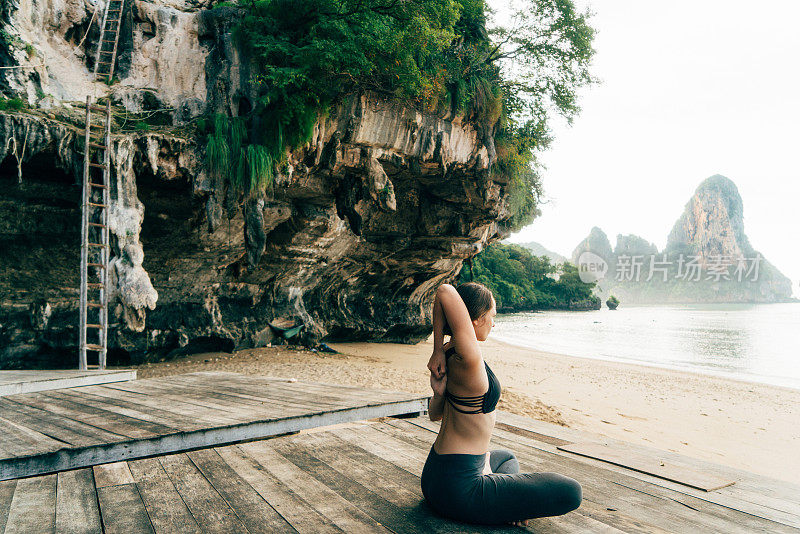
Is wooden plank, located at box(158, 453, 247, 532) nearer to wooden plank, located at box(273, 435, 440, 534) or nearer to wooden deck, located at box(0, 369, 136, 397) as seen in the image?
wooden plank, located at box(273, 435, 440, 534)

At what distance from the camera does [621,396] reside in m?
13.4

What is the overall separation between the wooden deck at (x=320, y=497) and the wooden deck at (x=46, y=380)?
376cm

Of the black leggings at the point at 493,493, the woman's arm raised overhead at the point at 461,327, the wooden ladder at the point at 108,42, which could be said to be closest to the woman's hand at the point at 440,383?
the woman's arm raised overhead at the point at 461,327

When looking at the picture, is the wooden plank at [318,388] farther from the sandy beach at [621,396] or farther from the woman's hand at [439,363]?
the sandy beach at [621,396]

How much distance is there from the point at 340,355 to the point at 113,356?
723 cm

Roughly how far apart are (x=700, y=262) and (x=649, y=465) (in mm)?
157273

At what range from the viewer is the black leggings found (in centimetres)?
230

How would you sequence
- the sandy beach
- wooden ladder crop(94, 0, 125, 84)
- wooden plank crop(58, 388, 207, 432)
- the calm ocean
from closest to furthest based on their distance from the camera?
1. wooden plank crop(58, 388, 207, 432)
2. the sandy beach
3. wooden ladder crop(94, 0, 125, 84)
4. the calm ocean

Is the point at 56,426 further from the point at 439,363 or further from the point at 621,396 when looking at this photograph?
the point at 621,396

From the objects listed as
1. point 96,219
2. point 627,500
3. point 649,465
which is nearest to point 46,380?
point 96,219

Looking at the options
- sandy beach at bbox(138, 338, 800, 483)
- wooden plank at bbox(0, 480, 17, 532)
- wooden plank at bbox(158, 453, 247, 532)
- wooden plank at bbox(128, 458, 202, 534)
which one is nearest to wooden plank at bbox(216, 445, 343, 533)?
wooden plank at bbox(158, 453, 247, 532)

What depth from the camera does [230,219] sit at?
12.6 meters

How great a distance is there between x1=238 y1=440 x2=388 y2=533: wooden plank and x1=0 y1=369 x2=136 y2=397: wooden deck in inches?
159

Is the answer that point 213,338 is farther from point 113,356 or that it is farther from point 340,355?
point 340,355
